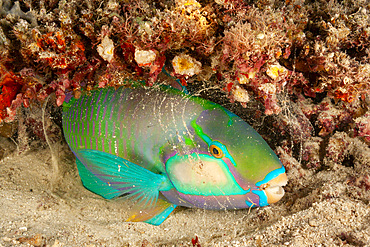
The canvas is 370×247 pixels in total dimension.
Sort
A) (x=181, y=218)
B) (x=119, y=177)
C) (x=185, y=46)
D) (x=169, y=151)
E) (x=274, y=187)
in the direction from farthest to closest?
(x=181, y=218)
(x=119, y=177)
(x=169, y=151)
(x=274, y=187)
(x=185, y=46)

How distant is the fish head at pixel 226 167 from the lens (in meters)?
2.52

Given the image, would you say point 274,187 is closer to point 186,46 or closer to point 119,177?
point 186,46

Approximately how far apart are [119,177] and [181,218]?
0.98 meters

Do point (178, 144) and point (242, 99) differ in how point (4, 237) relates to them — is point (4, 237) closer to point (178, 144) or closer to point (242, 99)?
point (178, 144)

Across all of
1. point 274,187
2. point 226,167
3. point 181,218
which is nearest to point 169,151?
point 226,167

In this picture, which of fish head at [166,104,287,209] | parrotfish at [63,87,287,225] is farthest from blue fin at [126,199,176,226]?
fish head at [166,104,287,209]

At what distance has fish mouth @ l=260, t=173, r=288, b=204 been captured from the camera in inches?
98.0

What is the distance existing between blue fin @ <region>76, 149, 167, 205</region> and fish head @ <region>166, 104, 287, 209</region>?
0.27 meters

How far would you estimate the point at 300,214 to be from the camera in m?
2.45

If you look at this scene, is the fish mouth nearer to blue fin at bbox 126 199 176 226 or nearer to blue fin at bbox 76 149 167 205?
blue fin at bbox 76 149 167 205

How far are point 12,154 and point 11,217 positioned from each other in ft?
6.72

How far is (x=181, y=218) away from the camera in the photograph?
11.0 ft

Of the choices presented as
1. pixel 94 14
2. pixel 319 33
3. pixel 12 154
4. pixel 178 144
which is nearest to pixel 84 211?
pixel 178 144

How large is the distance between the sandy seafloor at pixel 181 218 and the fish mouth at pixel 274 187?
0.23 m
